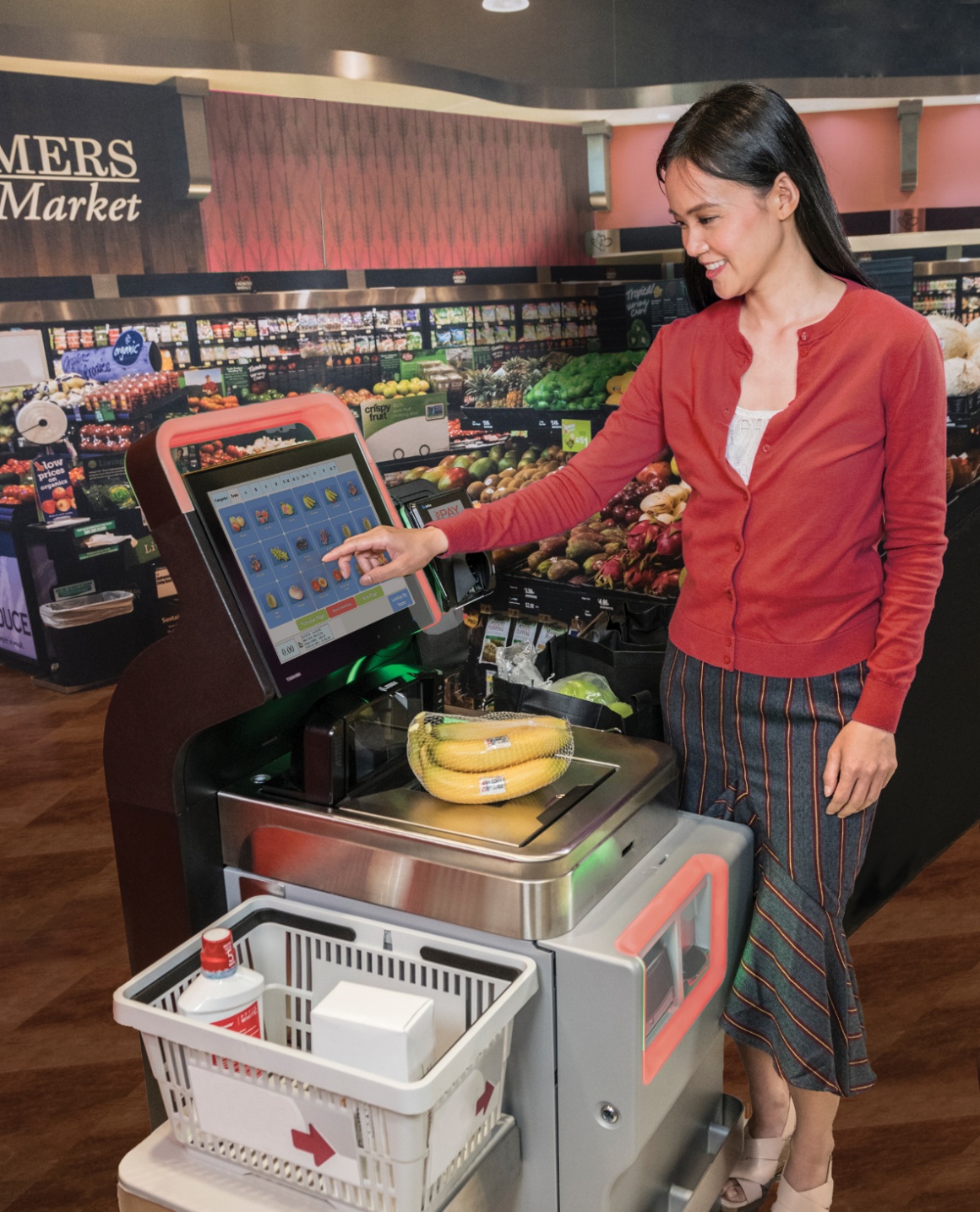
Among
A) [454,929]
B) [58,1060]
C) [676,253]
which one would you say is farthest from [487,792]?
[676,253]

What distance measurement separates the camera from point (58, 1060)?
8.62ft

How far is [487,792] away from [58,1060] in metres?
1.70

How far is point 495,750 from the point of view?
1512 millimetres

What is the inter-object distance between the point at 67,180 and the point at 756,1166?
12.6 feet

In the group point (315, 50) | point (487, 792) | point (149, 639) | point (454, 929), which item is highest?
point (315, 50)

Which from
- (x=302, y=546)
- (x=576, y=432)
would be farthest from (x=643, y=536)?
(x=302, y=546)

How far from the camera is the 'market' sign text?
4.05 meters

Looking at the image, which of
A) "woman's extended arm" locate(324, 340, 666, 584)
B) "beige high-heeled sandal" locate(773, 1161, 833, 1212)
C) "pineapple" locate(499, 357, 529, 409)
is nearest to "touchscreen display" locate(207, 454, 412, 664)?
"woman's extended arm" locate(324, 340, 666, 584)

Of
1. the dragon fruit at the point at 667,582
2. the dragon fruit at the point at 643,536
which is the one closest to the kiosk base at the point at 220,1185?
the dragon fruit at the point at 667,582

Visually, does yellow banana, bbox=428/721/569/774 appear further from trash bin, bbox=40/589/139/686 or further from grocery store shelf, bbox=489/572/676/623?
trash bin, bbox=40/589/139/686

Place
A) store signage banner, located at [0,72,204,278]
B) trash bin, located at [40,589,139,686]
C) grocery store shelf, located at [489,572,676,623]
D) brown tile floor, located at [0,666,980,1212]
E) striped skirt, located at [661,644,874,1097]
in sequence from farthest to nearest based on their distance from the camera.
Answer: trash bin, located at [40,589,139,686] < store signage banner, located at [0,72,204,278] < grocery store shelf, located at [489,572,676,623] < brown tile floor, located at [0,666,980,1212] < striped skirt, located at [661,644,874,1097]

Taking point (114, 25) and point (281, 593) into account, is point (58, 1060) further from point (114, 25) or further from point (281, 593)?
point (114, 25)

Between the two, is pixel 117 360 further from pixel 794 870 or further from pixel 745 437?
pixel 794 870

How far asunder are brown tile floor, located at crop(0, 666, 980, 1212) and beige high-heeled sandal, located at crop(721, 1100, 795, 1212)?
11 centimetres
